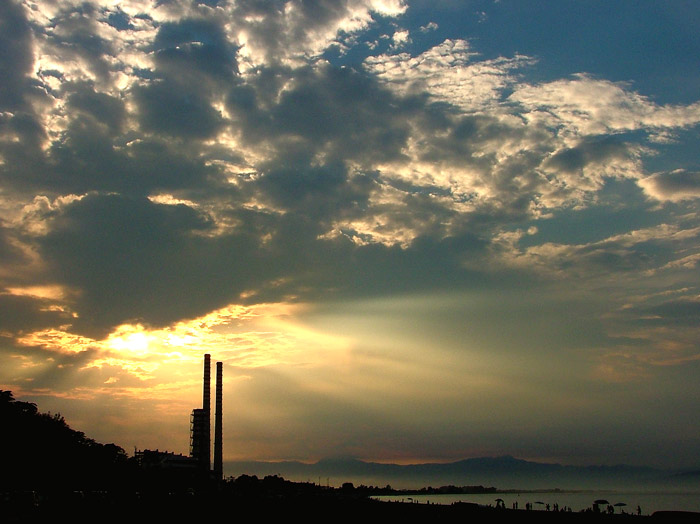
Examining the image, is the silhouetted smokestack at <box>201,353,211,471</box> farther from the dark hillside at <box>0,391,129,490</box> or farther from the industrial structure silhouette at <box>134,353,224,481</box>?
the dark hillside at <box>0,391,129,490</box>

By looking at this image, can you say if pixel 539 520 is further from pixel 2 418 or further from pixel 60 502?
pixel 2 418

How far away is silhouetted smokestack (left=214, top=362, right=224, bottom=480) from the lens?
15462 centimetres

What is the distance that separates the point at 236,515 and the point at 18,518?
3122 cm

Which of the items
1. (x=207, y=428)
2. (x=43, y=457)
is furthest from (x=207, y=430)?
(x=43, y=457)

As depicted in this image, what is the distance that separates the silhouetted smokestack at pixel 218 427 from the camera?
507ft

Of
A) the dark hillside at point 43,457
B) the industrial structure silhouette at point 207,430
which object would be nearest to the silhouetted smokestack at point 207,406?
the industrial structure silhouette at point 207,430

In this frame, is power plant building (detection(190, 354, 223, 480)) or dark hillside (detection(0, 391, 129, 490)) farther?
power plant building (detection(190, 354, 223, 480))

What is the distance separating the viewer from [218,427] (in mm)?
157250

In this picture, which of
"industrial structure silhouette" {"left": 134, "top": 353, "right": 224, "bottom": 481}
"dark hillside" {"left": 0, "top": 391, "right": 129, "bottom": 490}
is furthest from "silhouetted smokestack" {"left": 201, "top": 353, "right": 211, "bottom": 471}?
"dark hillside" {"left": 0, "top": 391, "right": 129, "bottom": 490}

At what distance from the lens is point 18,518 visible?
52031mm

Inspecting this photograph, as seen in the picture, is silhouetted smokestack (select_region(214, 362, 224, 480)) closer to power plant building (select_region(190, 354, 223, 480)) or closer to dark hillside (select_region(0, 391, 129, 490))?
power plant building (select_region(190, 354, 223, 480))

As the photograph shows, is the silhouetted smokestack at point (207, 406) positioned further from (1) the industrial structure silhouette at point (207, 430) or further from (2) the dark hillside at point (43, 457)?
(2) the dark hillside at point (43, 457)

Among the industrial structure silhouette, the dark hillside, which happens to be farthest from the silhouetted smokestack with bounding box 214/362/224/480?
the dark hillside

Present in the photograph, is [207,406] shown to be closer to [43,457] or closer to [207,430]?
[207,430]
